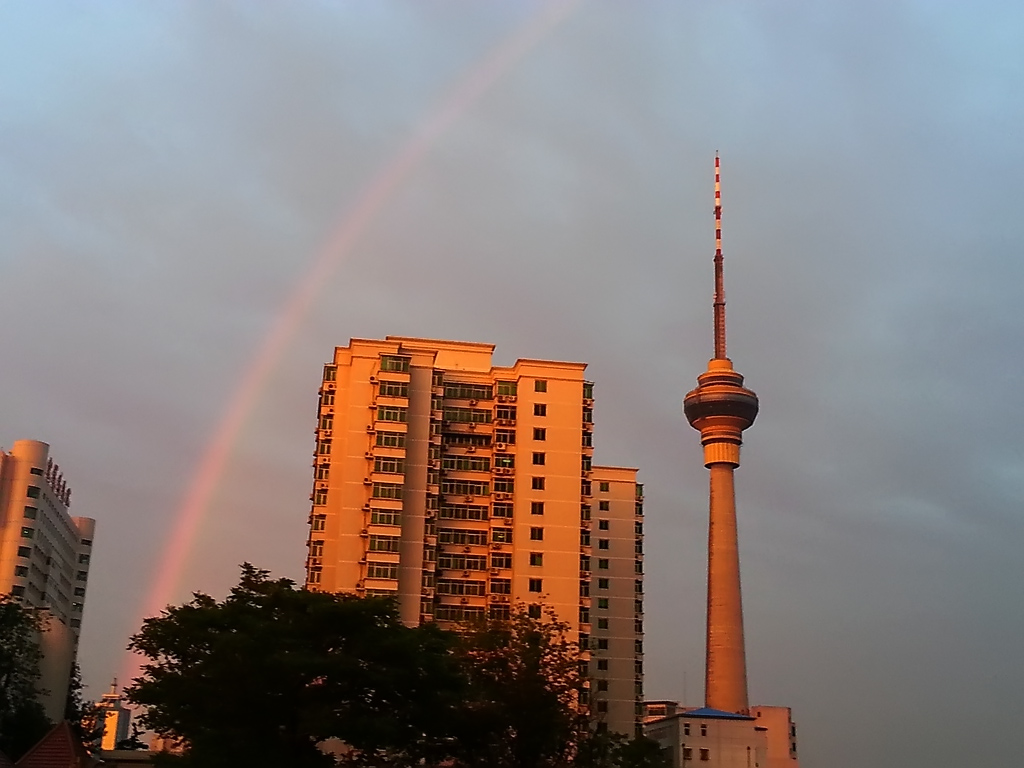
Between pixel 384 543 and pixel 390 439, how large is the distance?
21.8ft

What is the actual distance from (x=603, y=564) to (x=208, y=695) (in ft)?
168

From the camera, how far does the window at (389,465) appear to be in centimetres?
7419

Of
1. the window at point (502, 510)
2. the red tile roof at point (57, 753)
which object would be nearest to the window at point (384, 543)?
the window at point (502, 510)

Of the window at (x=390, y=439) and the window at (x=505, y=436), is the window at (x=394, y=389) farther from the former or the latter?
the window at (x=505, y=436)

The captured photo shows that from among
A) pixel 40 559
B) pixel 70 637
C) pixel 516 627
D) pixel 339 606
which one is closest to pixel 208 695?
pixel 339 606

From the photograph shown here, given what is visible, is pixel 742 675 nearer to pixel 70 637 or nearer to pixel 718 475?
pixel 718 475

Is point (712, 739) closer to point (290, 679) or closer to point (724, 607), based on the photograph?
point (724, 607)

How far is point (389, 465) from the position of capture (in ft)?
244

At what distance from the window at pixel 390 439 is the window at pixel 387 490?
2.51 metres

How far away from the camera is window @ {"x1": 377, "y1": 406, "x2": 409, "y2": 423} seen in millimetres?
75125

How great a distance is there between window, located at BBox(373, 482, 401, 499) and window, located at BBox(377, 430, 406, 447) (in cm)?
251

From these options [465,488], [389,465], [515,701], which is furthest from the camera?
[465,488]

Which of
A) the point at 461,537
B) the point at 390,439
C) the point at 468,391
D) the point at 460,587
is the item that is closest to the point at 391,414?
the point at 390,439

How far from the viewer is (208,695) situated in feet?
127
